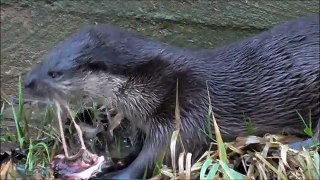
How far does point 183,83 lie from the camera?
326 cm

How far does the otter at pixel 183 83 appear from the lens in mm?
3191

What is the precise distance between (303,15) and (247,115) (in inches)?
29.8

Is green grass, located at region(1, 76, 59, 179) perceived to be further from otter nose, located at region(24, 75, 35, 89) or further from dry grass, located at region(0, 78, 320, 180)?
otter nose, located at region(24, 75, 35, 89)

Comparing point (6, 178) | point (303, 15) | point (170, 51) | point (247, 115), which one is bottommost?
point (6, 178)

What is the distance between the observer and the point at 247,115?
3.27m

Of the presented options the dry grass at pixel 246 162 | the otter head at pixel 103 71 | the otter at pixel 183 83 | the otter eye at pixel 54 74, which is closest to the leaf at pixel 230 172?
the dry grass at pixel 246 162

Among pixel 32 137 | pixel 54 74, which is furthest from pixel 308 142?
pixel 32 137

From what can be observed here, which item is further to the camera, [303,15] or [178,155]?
[303,15]

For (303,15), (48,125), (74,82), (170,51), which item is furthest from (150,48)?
(303,15)

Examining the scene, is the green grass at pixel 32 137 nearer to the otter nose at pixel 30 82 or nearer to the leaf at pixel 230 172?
the otter nose at pixel 30 82

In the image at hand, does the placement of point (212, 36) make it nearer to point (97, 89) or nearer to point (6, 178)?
point (97, 89)

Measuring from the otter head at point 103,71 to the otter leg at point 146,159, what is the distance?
117 millimetres

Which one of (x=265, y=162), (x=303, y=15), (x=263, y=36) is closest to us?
(x=265, y=162)

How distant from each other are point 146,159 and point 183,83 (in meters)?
0.29
